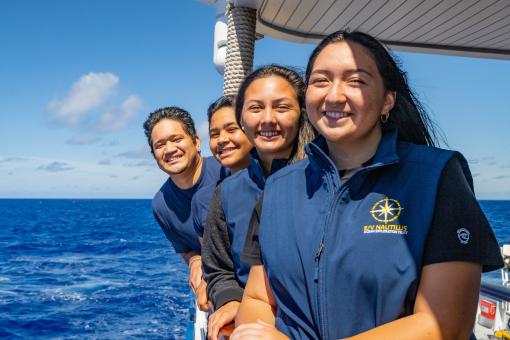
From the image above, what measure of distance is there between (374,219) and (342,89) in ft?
1.23

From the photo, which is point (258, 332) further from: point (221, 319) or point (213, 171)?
point (213, 171)

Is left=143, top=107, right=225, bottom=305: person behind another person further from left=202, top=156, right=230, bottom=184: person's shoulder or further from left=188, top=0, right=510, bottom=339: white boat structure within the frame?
left=188, top=0, right=510, bottom=339: white boat structure

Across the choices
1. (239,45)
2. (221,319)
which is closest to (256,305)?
(221,319)

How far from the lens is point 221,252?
2.09 m

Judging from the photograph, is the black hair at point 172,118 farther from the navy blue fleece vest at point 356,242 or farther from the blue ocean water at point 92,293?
the blue ocean water at point 92,293

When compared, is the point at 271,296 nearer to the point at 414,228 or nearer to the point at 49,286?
the point at 414,228

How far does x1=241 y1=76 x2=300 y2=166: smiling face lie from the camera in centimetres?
196

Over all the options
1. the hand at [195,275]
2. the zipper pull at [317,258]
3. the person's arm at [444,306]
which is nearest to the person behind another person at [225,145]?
the hand at [195,275]

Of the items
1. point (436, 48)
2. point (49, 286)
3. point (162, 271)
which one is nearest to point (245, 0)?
point (436, 48)

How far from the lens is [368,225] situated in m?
1.22

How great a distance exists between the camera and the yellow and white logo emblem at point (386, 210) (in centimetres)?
121

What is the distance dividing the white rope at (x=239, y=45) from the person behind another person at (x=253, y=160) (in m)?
1.89

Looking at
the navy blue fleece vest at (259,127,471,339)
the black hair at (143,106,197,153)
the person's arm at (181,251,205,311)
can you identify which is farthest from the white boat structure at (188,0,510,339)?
the navy blue fleece vest at (259,127,471,339)

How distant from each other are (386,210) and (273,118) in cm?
84
